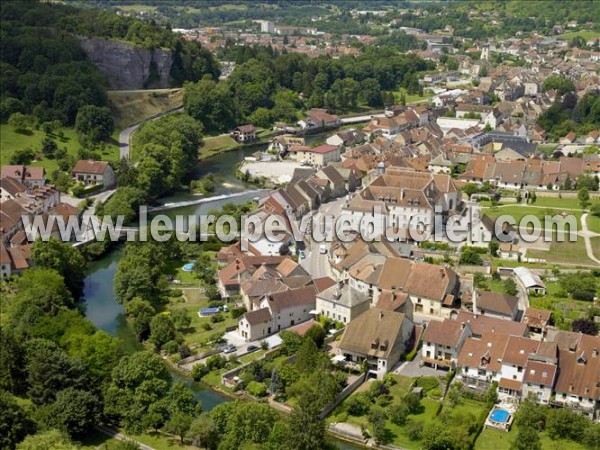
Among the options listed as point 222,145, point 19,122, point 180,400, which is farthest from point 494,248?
point 19,122

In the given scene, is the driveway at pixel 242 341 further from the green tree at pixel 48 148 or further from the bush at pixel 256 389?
the green tree at pixel 48 148

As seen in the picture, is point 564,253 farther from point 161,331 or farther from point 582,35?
point 582,35

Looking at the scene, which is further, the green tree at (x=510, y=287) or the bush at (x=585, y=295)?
the green tree at (x=510, y=287)

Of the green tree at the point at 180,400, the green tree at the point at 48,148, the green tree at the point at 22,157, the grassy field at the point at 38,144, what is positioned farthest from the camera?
the green tree at the point at 48,148

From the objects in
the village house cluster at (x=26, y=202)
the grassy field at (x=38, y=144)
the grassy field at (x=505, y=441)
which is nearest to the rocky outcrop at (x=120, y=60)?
the grassy field at (x=38, y=144)

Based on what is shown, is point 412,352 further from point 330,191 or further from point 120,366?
point 330,191

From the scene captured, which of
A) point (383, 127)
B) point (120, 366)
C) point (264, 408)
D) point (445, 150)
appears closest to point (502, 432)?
point (264, 408)
